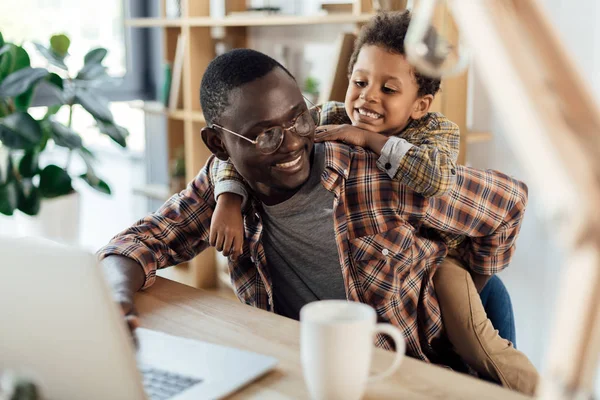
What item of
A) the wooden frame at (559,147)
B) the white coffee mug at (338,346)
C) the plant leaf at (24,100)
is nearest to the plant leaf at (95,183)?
the plant leaf at (24,100)

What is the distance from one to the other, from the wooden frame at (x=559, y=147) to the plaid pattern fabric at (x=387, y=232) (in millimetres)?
847

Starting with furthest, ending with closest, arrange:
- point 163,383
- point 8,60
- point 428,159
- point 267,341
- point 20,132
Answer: point 8,60, point 20,132, point 428,159, point 267,341, point 163,383

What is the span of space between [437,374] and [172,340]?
391 millimetres

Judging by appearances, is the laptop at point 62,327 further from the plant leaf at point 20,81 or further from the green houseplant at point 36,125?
the plant leaf at point 20,81

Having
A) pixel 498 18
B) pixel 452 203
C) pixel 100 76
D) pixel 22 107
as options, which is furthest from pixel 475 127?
pixel 498 18

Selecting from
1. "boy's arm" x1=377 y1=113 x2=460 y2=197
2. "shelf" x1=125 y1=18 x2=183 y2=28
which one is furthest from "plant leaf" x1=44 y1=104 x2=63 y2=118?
"boy's arm" x1=377 y1=113 x2=460 y2=197

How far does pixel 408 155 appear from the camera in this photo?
52.0 inches

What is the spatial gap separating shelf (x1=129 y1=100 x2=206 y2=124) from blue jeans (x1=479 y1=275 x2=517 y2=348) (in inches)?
86.5

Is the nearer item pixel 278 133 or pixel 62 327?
pixel 62 327

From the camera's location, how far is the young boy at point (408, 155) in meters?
1.31

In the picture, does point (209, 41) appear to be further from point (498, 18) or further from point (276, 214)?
point (498, 18)

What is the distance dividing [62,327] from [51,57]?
270 centimetres

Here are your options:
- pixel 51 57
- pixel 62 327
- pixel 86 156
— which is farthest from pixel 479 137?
pixel 62 327

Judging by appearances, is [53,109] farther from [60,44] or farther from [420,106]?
[420,106]
